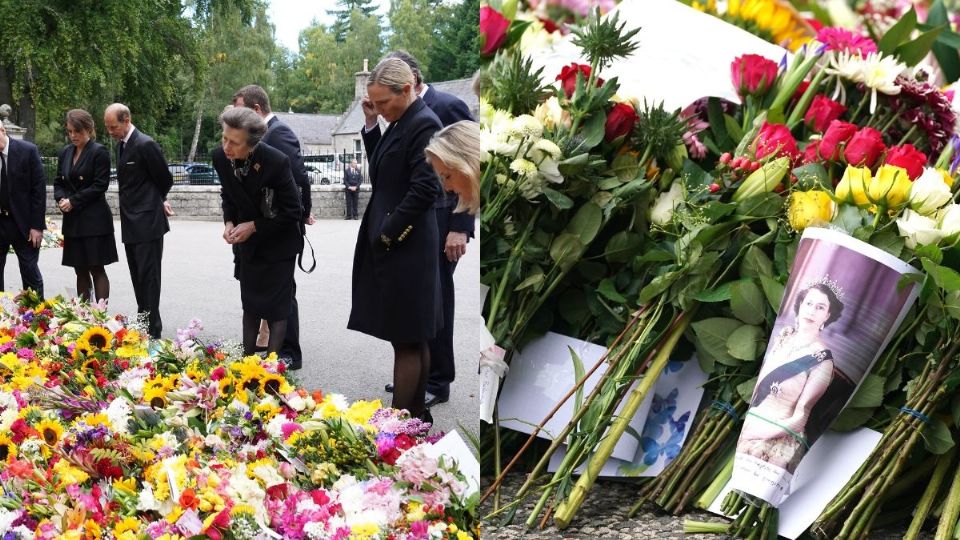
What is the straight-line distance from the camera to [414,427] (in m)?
1.82

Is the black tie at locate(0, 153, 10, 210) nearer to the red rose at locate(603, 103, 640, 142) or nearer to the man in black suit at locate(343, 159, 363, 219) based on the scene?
the man in black suit at locate(343, 159, 363, 219)

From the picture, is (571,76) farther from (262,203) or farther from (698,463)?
(262,203)

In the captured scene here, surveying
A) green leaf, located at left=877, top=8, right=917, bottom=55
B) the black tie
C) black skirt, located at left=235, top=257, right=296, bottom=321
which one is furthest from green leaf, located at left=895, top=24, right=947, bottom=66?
the black tie

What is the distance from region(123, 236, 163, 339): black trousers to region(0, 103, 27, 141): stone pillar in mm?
594

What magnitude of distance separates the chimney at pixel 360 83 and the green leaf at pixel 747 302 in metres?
0.78

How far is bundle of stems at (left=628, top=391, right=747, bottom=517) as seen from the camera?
1.21 m

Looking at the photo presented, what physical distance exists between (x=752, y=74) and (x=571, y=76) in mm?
244

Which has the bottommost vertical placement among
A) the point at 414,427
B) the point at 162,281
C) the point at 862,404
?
the point at 162,281

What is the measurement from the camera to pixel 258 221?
2.84 meters

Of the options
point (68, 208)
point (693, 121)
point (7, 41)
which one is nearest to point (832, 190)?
point (693, 121)

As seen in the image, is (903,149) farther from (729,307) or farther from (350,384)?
(350,384)

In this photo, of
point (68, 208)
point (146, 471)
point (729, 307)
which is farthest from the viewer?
point (68, 208)

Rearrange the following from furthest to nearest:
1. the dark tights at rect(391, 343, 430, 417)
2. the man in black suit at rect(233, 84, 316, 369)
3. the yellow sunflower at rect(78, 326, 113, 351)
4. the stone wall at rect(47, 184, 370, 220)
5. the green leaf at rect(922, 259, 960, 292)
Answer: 1. the yellow sunflower at rect(78, 326, 113, 351)
2. the man in black suit at rect(233, 84, 316, 369)
3. the stone wall at rect(47, 184, 370, 220)
4. the dark tights at rect(391, 343, 430, 417)
5. the green leaf at rect(922, 259, 960, 292)

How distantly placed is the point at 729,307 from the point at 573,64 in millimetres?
373
